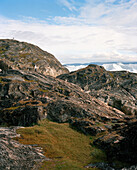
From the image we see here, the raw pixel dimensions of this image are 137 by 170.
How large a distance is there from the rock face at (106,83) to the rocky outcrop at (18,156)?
7098 centimetres

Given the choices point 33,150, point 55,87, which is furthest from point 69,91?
point 33,150

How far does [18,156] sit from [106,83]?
102467 mm

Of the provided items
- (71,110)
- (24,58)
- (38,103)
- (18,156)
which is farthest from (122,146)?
(24,58)

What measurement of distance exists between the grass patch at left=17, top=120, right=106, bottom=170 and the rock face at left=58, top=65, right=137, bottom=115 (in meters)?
56.5

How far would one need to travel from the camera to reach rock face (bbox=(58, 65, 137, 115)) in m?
106

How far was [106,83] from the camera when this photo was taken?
125 meters

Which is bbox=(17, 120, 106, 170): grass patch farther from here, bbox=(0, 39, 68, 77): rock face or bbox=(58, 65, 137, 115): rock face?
bbox=(0, 39, 68, 77): rock face

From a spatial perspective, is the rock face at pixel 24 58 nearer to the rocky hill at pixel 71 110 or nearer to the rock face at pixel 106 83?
the rock face at pixel 106 83

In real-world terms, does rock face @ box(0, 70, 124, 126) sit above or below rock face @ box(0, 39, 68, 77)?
below

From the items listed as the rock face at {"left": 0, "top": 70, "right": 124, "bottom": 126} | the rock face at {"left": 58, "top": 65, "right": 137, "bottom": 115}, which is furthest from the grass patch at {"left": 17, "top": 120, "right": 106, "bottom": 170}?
the rock face at {"left": 58, "top": 65, "right": 137, "bottom": 115}

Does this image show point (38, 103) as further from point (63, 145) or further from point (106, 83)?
point (106, 83)

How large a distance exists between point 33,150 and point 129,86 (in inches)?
4209

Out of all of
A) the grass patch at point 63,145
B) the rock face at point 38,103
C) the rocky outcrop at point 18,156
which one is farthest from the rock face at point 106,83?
the rocky outcrop at point 18,156

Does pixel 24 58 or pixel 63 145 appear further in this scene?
pixel 24 58
